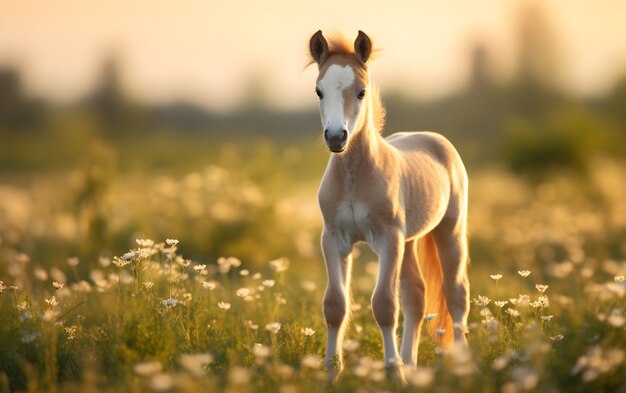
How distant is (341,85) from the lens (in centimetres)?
563

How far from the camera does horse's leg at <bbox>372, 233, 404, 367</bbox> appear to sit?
5840mm

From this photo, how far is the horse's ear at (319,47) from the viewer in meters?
5.97

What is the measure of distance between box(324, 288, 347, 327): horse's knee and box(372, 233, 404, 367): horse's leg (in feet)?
0.83

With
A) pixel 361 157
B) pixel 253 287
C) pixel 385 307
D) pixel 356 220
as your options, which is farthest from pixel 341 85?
pixel 253 287

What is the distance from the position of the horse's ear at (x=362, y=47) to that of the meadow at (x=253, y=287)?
2034 mm

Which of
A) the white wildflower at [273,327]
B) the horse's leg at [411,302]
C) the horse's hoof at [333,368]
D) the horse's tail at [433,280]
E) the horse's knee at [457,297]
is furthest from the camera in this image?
the horse's tail at [433,280]

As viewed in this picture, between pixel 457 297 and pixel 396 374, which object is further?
pixel 457 297

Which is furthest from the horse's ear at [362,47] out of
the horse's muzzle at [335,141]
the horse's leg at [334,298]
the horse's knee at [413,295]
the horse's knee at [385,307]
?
the horse's knee at [413,295]

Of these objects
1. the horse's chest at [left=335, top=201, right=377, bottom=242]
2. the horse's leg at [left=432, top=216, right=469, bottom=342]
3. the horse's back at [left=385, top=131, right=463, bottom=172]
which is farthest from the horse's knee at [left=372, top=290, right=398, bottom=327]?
the horse's back at [left=385, top=131, right=463, bottom=172]

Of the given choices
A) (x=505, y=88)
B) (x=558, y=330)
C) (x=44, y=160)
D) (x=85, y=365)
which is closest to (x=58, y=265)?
(x=85, y=365)

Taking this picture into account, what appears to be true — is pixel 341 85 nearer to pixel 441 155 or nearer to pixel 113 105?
pixel 441 155

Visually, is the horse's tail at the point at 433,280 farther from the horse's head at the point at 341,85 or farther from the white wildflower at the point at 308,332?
the horse's head at the point at 341,85

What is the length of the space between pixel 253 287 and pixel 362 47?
384cm

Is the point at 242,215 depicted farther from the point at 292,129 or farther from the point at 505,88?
the point at 292,129
